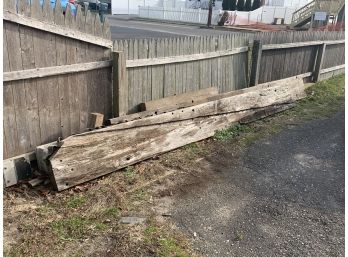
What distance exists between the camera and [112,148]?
16.3 feet

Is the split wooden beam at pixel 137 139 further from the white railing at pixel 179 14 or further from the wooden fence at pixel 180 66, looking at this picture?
the white railing at pixel 179 14

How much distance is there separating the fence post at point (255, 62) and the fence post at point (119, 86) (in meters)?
3.81

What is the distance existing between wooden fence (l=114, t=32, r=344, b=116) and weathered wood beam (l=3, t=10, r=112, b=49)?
33cm

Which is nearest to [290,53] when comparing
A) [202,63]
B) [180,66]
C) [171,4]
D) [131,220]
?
[202,63]

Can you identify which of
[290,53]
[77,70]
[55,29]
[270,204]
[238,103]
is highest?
[55,29]

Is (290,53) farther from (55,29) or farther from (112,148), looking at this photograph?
(55,29)

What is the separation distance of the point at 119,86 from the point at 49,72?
1.12 meters

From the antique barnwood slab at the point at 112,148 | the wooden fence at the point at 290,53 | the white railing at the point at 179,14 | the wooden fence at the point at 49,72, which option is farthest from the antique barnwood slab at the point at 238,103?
the white railing at the point at 179,14

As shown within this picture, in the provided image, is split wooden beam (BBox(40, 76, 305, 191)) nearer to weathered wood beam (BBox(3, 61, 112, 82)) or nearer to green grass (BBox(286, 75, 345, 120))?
weathered wood beam (BBox(3, 61, 112, 82))

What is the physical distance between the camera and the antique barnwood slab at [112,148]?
449cm

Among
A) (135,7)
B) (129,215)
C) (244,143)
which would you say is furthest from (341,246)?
(135,7)

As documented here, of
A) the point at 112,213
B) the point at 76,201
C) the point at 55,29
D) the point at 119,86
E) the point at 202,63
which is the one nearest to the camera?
the point at 112,213

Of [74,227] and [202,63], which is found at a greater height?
[202,63]

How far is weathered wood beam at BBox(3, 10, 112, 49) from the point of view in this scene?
4137 millimetres
